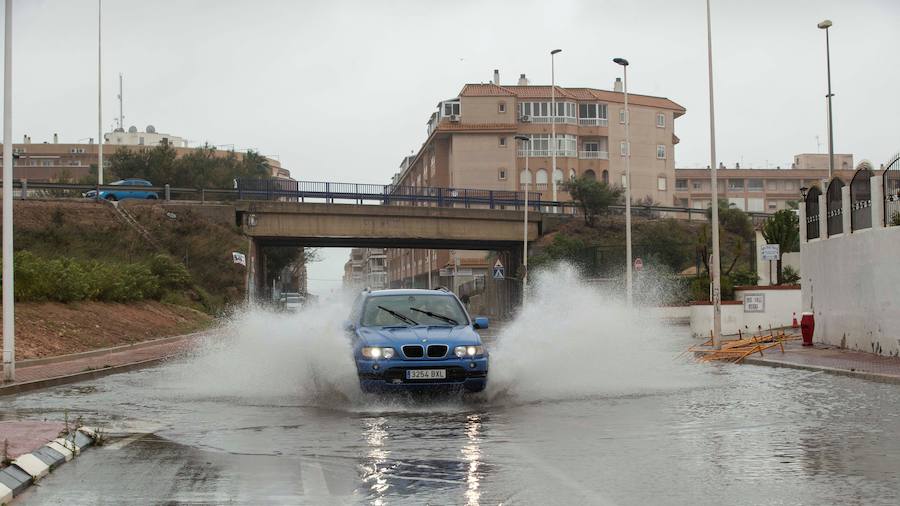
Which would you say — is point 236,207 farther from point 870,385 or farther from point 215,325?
point 870,385

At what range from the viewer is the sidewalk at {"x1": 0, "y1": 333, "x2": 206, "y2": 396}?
731 inches

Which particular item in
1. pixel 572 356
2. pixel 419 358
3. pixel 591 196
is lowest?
pixel 572 356

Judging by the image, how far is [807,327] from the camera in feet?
88.8

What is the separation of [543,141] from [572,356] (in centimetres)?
7427

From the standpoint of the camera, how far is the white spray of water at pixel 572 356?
16688mm

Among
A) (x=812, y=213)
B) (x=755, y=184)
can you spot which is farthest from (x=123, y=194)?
(x=755, y=184)

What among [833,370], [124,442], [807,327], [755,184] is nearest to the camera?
[124,442]

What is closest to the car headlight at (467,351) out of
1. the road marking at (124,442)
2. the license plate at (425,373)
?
the license plate at (425,373)

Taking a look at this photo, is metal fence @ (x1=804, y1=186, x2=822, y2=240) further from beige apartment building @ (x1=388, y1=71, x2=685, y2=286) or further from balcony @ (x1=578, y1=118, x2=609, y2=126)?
balcony @ (x1=578, y1=118, x2=609, y2=126)

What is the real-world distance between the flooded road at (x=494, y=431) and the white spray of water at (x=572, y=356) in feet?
0.16

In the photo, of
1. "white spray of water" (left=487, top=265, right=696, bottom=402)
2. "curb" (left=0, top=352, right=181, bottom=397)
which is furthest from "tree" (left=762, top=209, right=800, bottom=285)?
"curb" (left=0, top=352, right=181, bottom=397)

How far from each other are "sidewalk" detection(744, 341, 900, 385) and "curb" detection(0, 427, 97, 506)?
13.1 meters

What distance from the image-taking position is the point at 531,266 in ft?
210

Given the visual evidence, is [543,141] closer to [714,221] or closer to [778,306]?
[778,306]
